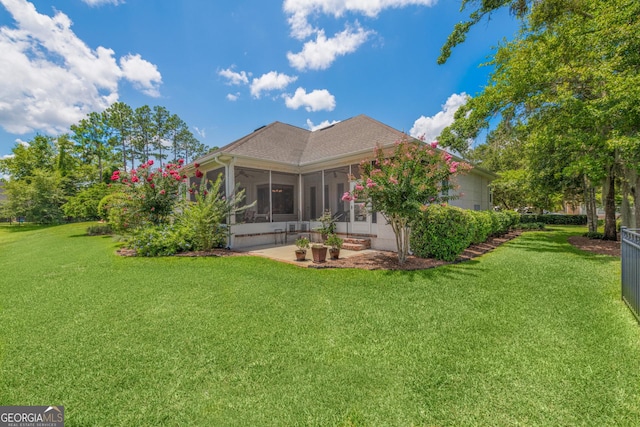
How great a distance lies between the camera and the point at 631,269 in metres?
3.82

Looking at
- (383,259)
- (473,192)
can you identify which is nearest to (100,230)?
(383,259)

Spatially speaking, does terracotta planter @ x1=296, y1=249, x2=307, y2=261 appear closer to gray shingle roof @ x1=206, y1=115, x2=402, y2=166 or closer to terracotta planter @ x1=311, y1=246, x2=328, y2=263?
terracotta planter @ x1=311, y1=246, x2=328, y2=263

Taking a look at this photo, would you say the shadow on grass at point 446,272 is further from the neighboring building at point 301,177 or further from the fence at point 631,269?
the neighboring building at point 301,177

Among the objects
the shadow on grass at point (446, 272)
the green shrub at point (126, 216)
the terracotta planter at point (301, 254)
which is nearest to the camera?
the shadow on grass at point (446, 272)

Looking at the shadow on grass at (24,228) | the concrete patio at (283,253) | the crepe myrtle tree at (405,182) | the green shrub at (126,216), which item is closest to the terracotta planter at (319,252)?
the concrete patio at (283,253)

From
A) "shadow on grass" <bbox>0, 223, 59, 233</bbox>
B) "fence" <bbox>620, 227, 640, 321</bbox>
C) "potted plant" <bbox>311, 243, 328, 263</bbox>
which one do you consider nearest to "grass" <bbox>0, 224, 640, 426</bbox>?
"fence" <bbox>620, 227, 640, 321</bbox>

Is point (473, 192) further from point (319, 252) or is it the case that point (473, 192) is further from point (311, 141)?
point (319, 252)

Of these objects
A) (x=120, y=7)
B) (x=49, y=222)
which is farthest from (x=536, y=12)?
(x=49, y=222)

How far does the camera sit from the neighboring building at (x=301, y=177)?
9828mm

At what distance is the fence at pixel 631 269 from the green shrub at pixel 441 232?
10.9 feet

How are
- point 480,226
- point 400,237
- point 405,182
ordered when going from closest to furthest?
point 405,182 → point 400,237 → point 480,226

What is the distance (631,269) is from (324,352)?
4.72 metres

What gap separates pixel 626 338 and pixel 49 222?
125 ft

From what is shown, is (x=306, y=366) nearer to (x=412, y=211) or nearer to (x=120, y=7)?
(x=412, y=211)
